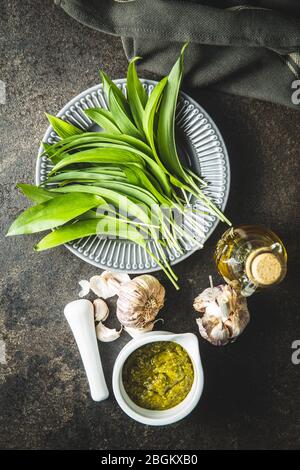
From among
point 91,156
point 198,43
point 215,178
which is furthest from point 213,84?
point 91,156

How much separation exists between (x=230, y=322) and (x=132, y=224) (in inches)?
10.1

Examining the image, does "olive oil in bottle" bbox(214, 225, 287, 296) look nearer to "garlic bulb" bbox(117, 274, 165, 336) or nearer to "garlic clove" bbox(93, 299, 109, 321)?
"garlic bulb" bbox(117, 274, 165, 336)

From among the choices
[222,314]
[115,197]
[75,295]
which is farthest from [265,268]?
[75,295]

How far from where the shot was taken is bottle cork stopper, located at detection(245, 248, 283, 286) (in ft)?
2.65

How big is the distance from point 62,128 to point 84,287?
1.02 feet

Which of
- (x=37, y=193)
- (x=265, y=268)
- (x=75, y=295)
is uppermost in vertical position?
(x=37, y=193)

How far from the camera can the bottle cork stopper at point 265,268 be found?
0.81 meters

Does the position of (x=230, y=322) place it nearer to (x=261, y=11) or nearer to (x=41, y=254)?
(x=41, y=254)

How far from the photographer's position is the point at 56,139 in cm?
93

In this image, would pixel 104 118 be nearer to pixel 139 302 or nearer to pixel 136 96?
pixel 136 96

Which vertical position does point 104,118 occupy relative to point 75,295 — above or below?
above

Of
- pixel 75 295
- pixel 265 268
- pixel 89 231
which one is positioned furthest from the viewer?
pixel 75 295

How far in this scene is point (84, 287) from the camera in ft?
3.31

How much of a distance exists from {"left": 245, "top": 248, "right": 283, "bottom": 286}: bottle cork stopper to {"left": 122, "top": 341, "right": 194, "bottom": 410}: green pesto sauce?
0.23 m
